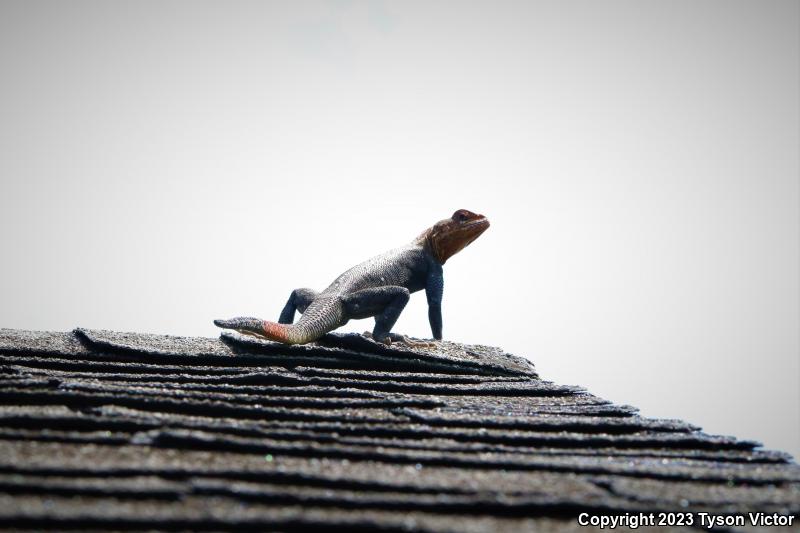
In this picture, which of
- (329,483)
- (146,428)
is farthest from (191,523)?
(146,428)

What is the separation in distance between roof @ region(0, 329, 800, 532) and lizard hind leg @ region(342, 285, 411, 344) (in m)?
1.35

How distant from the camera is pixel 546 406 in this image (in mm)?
3527

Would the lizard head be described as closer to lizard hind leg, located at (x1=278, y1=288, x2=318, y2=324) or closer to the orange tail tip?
lizard hind leg, located at (x1=278, y1=288, x2=318, y2=324)

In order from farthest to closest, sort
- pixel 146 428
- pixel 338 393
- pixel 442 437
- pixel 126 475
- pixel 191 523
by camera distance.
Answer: pixel 338 393, pixel 442 437, pixel 146 428, pixel 126 475, pixel 191 523

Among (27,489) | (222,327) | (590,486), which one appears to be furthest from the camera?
(222,327)

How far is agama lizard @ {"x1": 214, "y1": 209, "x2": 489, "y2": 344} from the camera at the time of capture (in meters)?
4.55

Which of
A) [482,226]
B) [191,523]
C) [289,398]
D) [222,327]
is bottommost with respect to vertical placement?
[191,523]

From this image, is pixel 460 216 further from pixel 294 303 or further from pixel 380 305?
pixel 294 303

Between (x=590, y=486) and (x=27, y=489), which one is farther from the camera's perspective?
(x=590, y=486)

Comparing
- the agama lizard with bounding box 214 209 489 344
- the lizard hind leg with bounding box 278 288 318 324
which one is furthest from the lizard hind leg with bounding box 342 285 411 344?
the lizard hind leg with bounding box 278 288 318 324

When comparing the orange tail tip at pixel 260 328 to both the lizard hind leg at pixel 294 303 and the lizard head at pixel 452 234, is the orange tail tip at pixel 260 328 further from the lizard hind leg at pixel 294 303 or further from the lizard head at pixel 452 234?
the lizard head at pixel 452 234

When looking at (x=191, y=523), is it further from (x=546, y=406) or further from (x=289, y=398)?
(x=546, y=406)

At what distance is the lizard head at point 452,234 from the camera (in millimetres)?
6496

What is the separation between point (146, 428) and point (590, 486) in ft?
5.58
